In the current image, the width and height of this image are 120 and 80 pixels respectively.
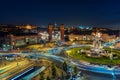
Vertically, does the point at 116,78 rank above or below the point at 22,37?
below

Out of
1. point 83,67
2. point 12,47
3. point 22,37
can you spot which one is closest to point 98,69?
point 83,67

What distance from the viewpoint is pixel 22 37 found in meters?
31.3

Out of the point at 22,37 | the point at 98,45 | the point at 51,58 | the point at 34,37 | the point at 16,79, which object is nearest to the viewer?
the point at 16,79

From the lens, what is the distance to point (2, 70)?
A: 13.5m

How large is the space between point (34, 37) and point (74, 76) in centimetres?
2220

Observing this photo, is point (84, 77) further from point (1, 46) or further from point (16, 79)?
point (1, 46)

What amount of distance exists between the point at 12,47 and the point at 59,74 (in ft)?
50.2

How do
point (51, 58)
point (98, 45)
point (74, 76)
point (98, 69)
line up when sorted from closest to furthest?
point (74, 76), point (98, 69), point (51, 58), point (98, 45)

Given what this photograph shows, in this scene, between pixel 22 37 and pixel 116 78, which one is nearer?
pixel 116 78

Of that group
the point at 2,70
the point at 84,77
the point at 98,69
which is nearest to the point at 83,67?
the point at 98,69

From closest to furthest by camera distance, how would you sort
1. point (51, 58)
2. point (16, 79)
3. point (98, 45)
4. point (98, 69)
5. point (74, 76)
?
point (16, 79) → point (74, 76) → point (98, 69) → point (51, 58) → point (98, 45)

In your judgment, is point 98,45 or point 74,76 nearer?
point 74,76

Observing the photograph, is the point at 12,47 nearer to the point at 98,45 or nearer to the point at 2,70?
the point at 98,45

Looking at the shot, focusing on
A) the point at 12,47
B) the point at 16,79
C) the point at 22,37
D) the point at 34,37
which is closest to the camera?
the point at 16,79
